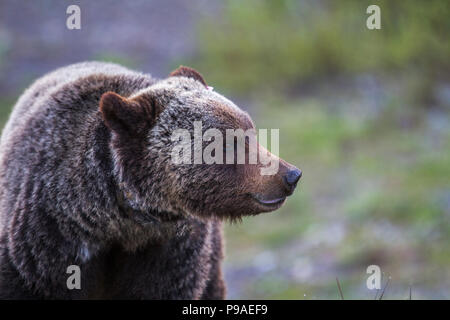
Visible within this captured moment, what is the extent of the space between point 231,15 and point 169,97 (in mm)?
12706

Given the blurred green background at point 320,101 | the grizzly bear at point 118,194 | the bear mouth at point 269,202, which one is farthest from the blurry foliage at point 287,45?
the bear mouth at point 269,202

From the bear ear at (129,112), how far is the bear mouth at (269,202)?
0.91 m

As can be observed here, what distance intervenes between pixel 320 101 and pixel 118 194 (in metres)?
11.3

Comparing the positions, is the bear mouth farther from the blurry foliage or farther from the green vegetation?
the blurry foliage

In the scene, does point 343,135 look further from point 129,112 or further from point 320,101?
point 129,112

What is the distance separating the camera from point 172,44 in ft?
59.7

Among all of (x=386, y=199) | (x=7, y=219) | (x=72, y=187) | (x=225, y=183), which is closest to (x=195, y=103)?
(x=225, y=183)

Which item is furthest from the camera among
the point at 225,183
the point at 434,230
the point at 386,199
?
the point at 386,199

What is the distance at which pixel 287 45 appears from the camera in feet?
54.6

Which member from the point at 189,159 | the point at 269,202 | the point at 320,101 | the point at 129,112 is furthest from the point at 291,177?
the point at 320,101

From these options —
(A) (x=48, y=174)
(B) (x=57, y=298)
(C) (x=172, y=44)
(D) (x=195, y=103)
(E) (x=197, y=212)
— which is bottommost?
(B) (x=57, y=298)

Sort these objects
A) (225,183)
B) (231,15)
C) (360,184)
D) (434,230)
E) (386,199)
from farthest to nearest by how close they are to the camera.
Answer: (231,15) → (360,184) → (386,199) → (434,230) → (225,183)

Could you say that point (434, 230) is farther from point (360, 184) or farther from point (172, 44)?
point (172, 44)

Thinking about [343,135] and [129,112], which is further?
[343,135]
